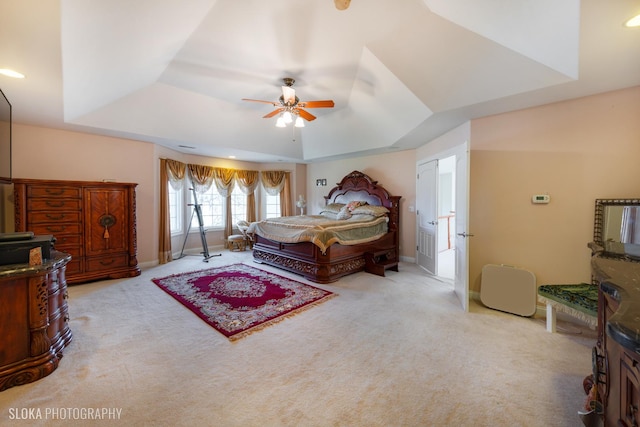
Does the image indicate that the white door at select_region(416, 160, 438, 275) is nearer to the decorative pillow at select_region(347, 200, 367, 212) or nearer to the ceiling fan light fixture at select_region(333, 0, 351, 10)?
the decorative pillow at select_region(347, 200, 367, 212)

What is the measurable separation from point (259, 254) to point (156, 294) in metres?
2.08

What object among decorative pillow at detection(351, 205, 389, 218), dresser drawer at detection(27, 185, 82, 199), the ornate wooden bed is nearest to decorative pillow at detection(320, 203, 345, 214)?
the ornate wooden bed

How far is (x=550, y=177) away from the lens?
2.98m

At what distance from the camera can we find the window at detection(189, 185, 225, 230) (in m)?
6.76

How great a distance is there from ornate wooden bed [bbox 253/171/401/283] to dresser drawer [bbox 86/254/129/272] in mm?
2295

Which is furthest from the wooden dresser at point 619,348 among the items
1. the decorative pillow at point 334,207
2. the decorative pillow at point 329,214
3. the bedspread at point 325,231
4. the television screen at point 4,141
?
the decorative pillow at point 334,207

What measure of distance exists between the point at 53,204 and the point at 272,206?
482 cm

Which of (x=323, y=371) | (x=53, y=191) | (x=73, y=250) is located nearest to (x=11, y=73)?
(x=53, y=191)

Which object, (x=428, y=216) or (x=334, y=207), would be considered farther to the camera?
(x=334, y=207)

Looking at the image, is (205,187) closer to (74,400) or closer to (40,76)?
(40,76)

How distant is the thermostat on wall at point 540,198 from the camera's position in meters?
3.00

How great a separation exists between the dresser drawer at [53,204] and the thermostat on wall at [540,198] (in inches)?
252

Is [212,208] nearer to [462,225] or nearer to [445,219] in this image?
[462,225]

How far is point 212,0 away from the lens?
2359 mm
